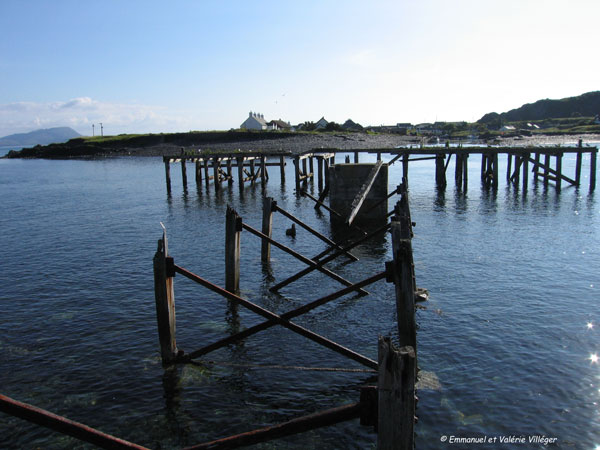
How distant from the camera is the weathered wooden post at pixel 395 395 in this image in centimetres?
529

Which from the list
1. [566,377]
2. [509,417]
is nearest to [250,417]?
[509,417]

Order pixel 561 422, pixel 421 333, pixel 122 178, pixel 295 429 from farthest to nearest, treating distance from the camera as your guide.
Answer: pixel 122 178 < pixel 421 333 < pixel 561 422 < pixel 295 429

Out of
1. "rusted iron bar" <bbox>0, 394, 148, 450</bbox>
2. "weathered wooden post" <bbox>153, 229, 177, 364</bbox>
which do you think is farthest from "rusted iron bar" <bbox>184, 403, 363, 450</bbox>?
"weathered wooden post" <bbox>153, 229, 177, 364</bbox>

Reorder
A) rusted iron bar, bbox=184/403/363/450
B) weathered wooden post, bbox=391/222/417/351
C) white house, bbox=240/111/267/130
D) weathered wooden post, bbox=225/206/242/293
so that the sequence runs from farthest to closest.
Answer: white house, bbox=240/111/267/130, weathered wooden post, bbox=225/206/242/293, weathered wooden post, bbox=391/222/417/351, rusted iron bar, bbox=184/403/363/450

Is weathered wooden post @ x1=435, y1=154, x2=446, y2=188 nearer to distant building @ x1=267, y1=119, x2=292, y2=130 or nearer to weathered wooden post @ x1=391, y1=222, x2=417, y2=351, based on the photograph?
weathered wooden post @ x1=391, y1=222, x2=417, y2=351

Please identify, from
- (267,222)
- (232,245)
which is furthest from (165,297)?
(267,222)

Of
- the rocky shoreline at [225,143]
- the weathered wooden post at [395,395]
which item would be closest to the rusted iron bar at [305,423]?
the weathered wooden post at [395,395]

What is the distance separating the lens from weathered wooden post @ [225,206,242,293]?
15125 millimetres

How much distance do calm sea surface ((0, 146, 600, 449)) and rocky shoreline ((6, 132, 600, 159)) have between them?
77756mm

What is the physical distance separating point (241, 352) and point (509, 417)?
650cm

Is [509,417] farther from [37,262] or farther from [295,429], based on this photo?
[37,262]

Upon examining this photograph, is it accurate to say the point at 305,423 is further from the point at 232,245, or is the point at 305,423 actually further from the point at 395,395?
the point at 232,245

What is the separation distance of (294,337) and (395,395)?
8.29 metres

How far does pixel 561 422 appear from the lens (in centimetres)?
948
